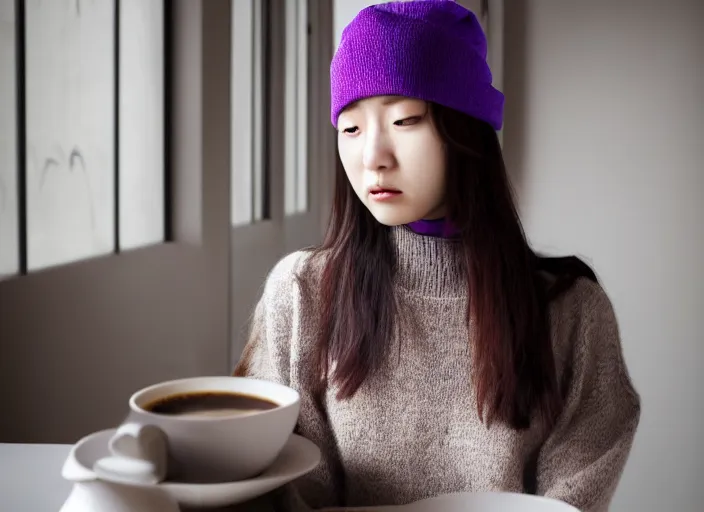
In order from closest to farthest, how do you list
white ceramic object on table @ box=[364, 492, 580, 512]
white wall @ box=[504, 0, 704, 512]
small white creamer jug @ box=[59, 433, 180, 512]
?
small white creamer jug @ box=[59, 433, 180, 512] → white ceramic object on table @ box=[364, 492, 580, 512] → white wall @ box=[504, 0, 704, 512]

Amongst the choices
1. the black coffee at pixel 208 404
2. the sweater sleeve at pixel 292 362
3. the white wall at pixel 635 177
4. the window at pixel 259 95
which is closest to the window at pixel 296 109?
the window at pixel 259 95

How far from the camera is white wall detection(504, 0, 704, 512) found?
6.86 ft

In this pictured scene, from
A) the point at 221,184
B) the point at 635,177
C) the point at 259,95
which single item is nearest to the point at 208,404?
the point at 221,184

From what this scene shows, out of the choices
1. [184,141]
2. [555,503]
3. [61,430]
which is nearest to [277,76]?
[184,141]

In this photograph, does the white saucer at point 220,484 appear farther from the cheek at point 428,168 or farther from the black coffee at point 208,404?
the cheek at point 428,168

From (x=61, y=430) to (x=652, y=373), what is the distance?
1.64m

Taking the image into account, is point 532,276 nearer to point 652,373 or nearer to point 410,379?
point 410,379

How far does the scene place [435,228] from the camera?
2.16ft

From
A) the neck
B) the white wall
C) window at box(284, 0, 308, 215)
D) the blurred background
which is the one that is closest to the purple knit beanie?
the neck

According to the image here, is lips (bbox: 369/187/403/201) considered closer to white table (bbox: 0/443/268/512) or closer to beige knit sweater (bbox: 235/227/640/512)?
beige knit sweater (bbox: 235/227/640/512)

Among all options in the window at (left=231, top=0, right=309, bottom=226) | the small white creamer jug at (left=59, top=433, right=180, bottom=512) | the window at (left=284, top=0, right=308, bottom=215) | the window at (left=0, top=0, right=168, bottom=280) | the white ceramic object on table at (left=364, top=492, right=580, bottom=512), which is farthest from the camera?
the window at (left=284, top=0, right=308, bottom=215)

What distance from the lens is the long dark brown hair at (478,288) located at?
0.61m

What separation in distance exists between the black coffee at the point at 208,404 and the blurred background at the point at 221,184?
427mm

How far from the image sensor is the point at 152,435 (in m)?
0.40
